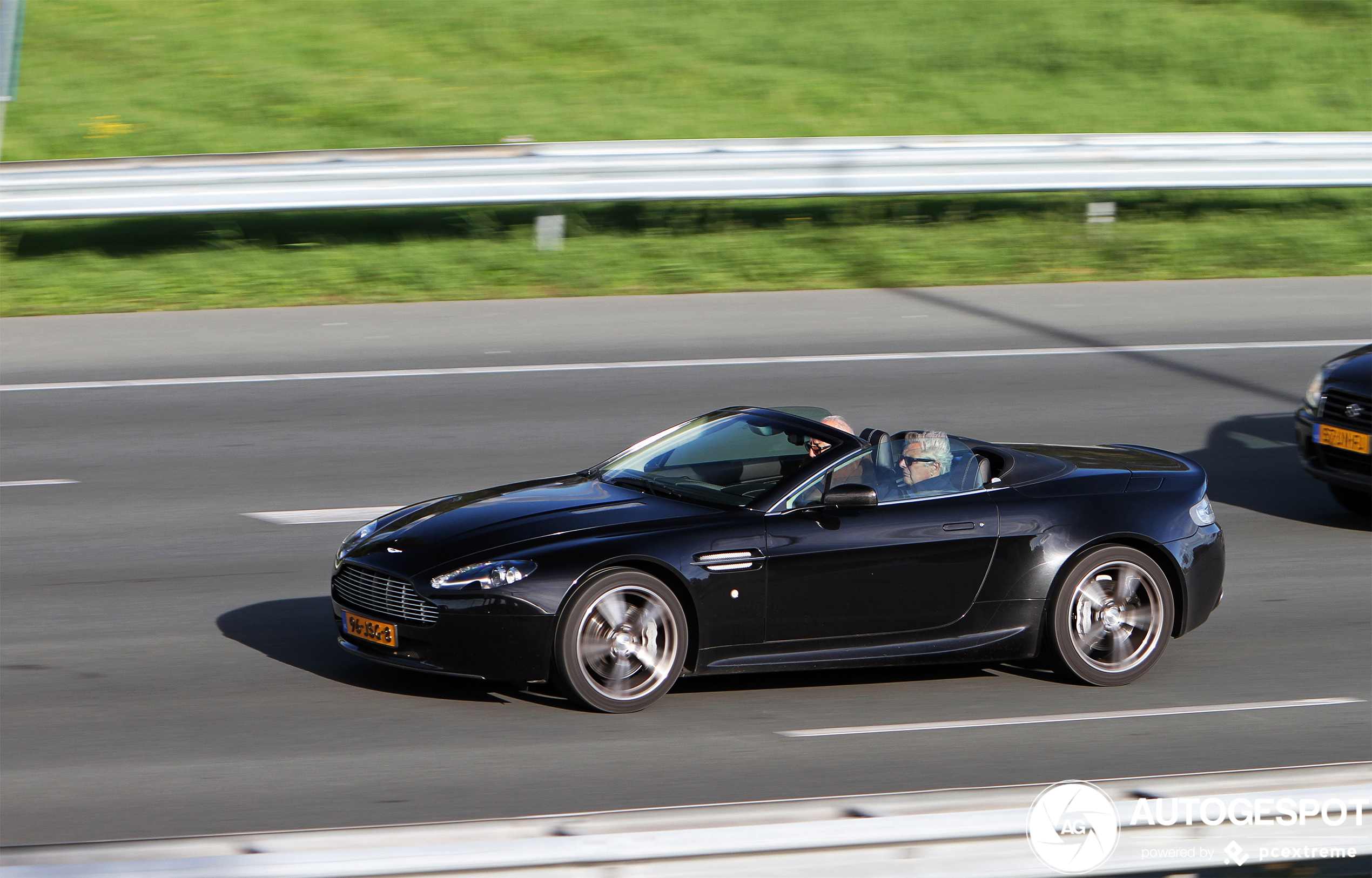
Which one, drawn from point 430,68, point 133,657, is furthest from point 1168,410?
point 430,68

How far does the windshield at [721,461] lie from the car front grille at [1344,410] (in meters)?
4.20

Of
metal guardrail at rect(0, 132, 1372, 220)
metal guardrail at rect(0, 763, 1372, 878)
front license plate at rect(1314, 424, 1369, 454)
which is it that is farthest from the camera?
metal guardrail at rect(0, 132, 1372, 220)

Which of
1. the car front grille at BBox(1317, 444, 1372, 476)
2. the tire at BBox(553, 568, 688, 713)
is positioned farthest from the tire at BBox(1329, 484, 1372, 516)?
the tire at BBox(553, 568, 688, 713)

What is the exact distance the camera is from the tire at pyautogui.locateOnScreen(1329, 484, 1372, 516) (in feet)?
34.5

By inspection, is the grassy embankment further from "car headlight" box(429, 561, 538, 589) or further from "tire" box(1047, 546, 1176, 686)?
"car headlight" box(429, 561, 538, 589)

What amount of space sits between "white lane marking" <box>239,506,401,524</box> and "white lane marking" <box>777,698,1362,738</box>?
13.2 ft

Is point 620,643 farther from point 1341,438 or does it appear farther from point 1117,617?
point 1341,438

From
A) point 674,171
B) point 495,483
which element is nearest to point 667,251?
point 674,171

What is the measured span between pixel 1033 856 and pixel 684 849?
2.87 ft

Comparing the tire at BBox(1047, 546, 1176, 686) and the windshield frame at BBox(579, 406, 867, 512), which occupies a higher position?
the windshield frame at BBox(579, 406, 867, 512)

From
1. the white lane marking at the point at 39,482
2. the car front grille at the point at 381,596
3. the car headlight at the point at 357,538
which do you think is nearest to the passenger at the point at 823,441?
the car front grille at the point at 381,596

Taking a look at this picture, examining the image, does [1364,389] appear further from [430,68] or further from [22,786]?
[430,68]

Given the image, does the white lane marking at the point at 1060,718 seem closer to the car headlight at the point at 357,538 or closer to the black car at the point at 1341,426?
the car headlight at the point at 357,538

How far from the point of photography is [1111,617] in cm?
752
